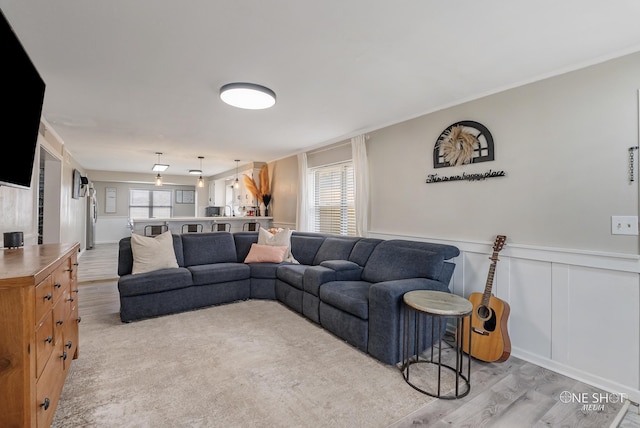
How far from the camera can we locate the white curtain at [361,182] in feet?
13.6

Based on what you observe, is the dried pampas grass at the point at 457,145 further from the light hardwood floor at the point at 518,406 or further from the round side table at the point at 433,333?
the light hardwood floor at the point at 518,406

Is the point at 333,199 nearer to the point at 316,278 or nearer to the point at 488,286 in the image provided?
the point at 316,278

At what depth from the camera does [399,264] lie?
3.12 metres

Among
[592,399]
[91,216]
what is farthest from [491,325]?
[91,216]

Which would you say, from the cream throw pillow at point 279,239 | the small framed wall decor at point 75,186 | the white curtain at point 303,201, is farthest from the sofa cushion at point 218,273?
the small framed wall decor at point 75,186

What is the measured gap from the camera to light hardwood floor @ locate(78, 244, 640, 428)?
5.95ft

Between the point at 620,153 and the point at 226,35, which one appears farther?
the point at 620,153

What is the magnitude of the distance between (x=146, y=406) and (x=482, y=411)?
2.08m

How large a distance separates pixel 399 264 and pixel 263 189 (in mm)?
4353

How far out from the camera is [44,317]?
1.52 metres

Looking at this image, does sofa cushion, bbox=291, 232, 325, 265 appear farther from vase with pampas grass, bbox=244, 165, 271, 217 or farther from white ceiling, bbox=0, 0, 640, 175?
vase with pampas grass, bbox=244, 165, 271, 217

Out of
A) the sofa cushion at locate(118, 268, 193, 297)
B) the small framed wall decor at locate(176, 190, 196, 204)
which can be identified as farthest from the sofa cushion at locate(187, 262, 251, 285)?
the small framed wall decor at locate(176, 190, 196, 204)

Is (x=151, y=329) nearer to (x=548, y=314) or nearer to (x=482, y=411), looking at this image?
(x=482, y=411)

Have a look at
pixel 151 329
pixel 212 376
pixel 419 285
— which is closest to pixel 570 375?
pixel 419 285
